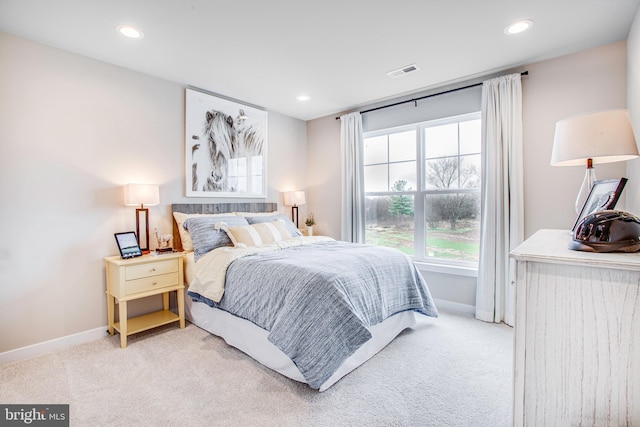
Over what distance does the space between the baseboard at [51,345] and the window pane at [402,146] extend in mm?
3711

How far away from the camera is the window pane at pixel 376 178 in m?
4.12

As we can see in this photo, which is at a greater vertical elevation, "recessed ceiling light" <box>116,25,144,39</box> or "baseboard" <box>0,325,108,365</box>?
"recessed ceiling light" <box>116,25,144,39</box>

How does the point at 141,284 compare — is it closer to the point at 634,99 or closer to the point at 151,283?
the point at 151,283

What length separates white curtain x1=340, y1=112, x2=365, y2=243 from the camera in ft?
13.5

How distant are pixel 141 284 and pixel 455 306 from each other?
10.6ft

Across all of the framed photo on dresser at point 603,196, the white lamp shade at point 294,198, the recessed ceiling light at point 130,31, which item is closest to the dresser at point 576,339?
the framed photo on dresser at point 603,196

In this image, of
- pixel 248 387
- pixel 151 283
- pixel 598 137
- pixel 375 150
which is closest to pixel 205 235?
pixel 151 283

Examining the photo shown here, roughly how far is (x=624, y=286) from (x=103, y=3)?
9.88 ft

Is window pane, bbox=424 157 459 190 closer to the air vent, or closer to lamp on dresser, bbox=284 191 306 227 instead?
the air vent

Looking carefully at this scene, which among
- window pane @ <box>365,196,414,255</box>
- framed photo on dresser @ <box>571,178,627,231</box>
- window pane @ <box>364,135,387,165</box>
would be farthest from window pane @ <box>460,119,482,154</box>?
framed photo on dresser @ <box>571,178,627,231</box>

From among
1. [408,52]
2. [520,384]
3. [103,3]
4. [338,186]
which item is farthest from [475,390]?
[103,3]

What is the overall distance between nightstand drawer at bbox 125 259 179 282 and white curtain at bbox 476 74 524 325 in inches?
122

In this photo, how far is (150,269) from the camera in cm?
271

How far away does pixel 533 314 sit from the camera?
1056 millimetres
